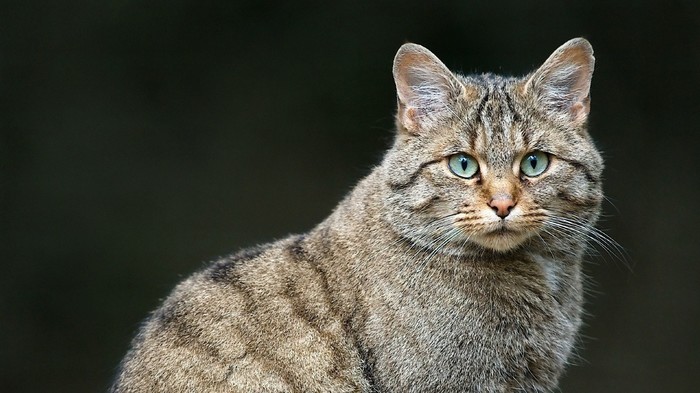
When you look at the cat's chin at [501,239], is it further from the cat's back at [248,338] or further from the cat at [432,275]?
the cat's back at [248,338]

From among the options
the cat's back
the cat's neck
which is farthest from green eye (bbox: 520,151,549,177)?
the cat's back

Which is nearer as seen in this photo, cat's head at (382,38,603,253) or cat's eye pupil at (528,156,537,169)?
cat's head at (382,38,603,253)

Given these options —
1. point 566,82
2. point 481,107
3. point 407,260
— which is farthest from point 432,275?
point 566,82

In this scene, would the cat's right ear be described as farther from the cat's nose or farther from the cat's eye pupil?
the cat's nose

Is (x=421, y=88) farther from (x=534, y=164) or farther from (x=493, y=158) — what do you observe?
(x=534, y=164)

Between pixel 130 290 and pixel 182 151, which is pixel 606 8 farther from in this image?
pixel 130 290

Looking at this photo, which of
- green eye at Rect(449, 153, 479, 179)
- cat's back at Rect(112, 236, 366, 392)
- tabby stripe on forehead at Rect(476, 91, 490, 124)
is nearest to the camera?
cat's back at Rect(112, 236, 366, 392)

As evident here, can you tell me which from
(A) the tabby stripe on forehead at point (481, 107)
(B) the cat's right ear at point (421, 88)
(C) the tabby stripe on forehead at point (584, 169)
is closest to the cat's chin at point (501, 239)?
(C) the tabby stripe on forehead at point (584, 169)

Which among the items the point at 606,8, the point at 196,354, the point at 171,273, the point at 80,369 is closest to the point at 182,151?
the point at 171,273
